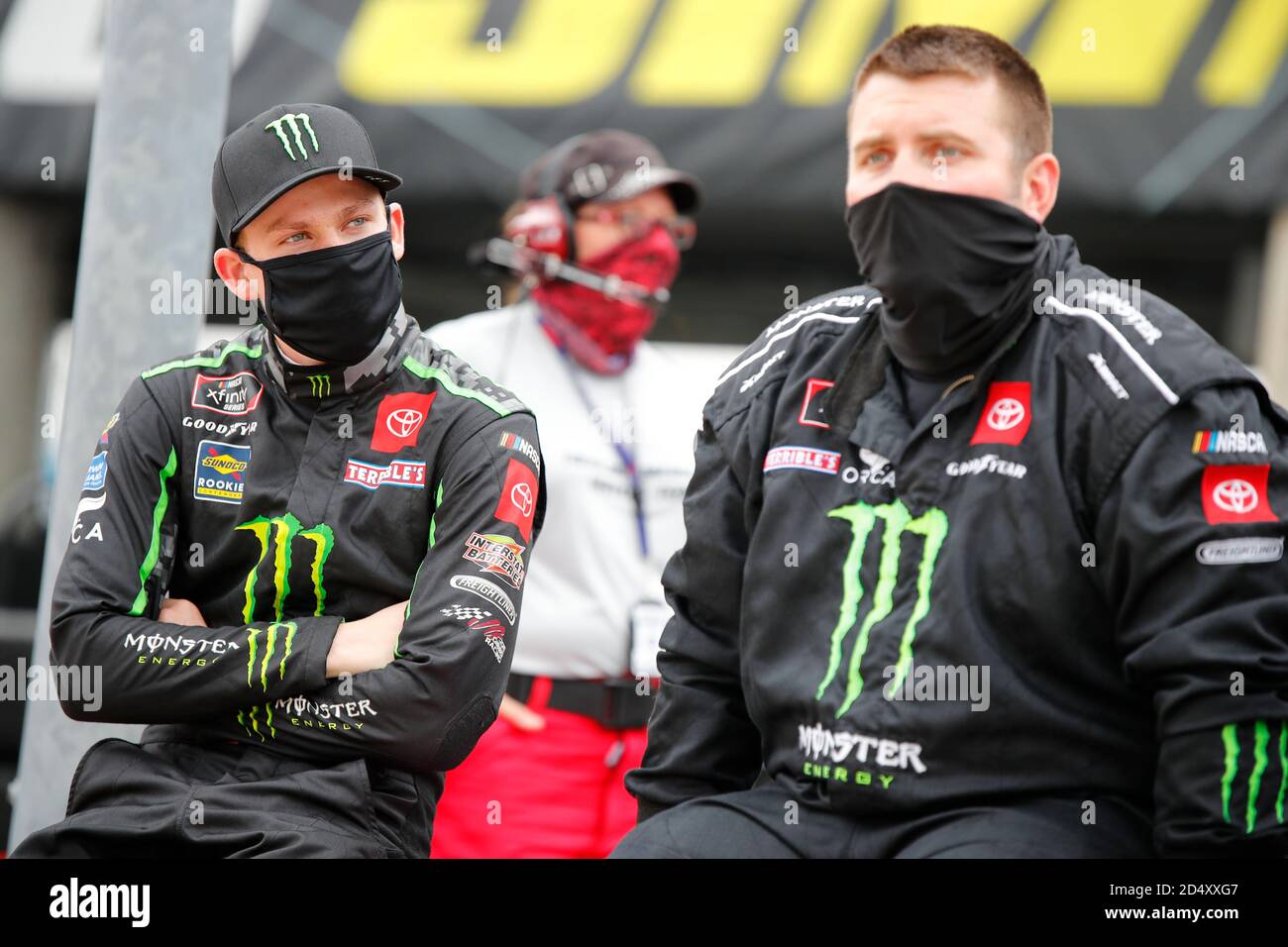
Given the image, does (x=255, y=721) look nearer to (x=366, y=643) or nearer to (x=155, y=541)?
(x=366, y=643)

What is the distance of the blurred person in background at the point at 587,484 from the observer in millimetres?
3846

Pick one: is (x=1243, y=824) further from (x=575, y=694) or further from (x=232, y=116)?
(x=232, y=116)

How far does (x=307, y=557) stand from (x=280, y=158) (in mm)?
729

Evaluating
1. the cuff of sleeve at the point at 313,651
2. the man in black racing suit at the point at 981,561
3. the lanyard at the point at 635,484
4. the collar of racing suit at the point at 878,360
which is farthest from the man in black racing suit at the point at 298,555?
the lanyard at the point at 635,484

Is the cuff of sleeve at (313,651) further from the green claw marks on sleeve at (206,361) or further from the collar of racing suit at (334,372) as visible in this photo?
the green claw marks on sleeve at (206,361)

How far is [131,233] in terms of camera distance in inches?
121

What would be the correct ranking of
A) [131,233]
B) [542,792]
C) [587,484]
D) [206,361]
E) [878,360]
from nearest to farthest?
[878,360], [206,361], [131,233], [542,792], [587,484]

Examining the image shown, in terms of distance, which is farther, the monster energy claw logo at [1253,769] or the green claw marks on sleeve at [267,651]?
the green claw marks on sleeve at [267,651]

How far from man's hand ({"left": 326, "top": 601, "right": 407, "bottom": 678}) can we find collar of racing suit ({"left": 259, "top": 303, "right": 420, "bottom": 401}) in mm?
443

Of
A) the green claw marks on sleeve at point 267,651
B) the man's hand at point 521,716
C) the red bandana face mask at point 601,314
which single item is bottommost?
the man's hand at point 521,716

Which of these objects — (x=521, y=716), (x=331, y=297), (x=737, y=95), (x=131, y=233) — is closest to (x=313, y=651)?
(x=331, y=297)

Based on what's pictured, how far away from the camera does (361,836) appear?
2529 millimetres
